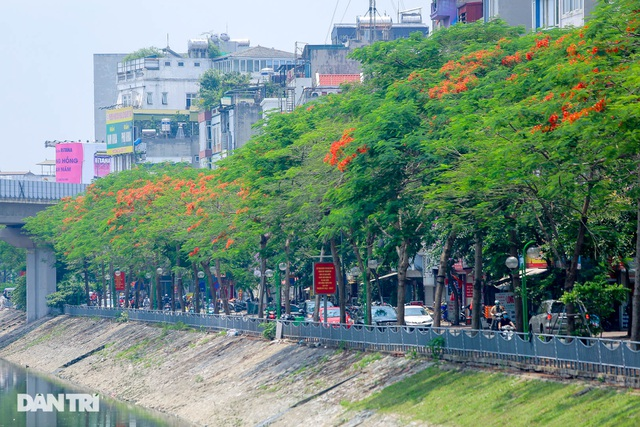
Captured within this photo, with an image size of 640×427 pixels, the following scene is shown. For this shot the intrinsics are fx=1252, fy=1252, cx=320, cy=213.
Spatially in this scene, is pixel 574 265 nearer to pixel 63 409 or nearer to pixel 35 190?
pixel 63 409

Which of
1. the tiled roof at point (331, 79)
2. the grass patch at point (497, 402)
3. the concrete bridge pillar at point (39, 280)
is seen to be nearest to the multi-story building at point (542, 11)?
the grass patch at point (497, 402)

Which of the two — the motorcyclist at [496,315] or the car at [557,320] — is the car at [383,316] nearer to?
the motorcyclist at [496,315]

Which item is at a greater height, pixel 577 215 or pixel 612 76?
pixel 612 76

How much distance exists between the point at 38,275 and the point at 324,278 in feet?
228

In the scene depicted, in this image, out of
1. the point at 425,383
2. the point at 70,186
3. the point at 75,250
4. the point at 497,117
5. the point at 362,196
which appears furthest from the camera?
the point at 70,186

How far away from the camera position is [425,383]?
4200 centimetres

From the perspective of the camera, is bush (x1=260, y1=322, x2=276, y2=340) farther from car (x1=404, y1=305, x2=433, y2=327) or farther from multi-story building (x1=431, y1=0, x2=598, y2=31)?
multi-story building (x1=431, y1=0, x2=598, y2=31)

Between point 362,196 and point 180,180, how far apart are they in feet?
147

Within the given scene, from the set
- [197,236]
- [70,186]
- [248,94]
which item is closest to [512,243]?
[197,236]

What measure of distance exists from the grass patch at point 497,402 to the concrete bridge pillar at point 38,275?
84.0m

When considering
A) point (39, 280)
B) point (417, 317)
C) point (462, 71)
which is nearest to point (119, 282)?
point (39, 280)

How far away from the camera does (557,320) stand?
146 feet

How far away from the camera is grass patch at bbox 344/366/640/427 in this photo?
3106 centimetres

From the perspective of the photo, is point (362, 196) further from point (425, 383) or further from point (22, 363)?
point (22, 363)
